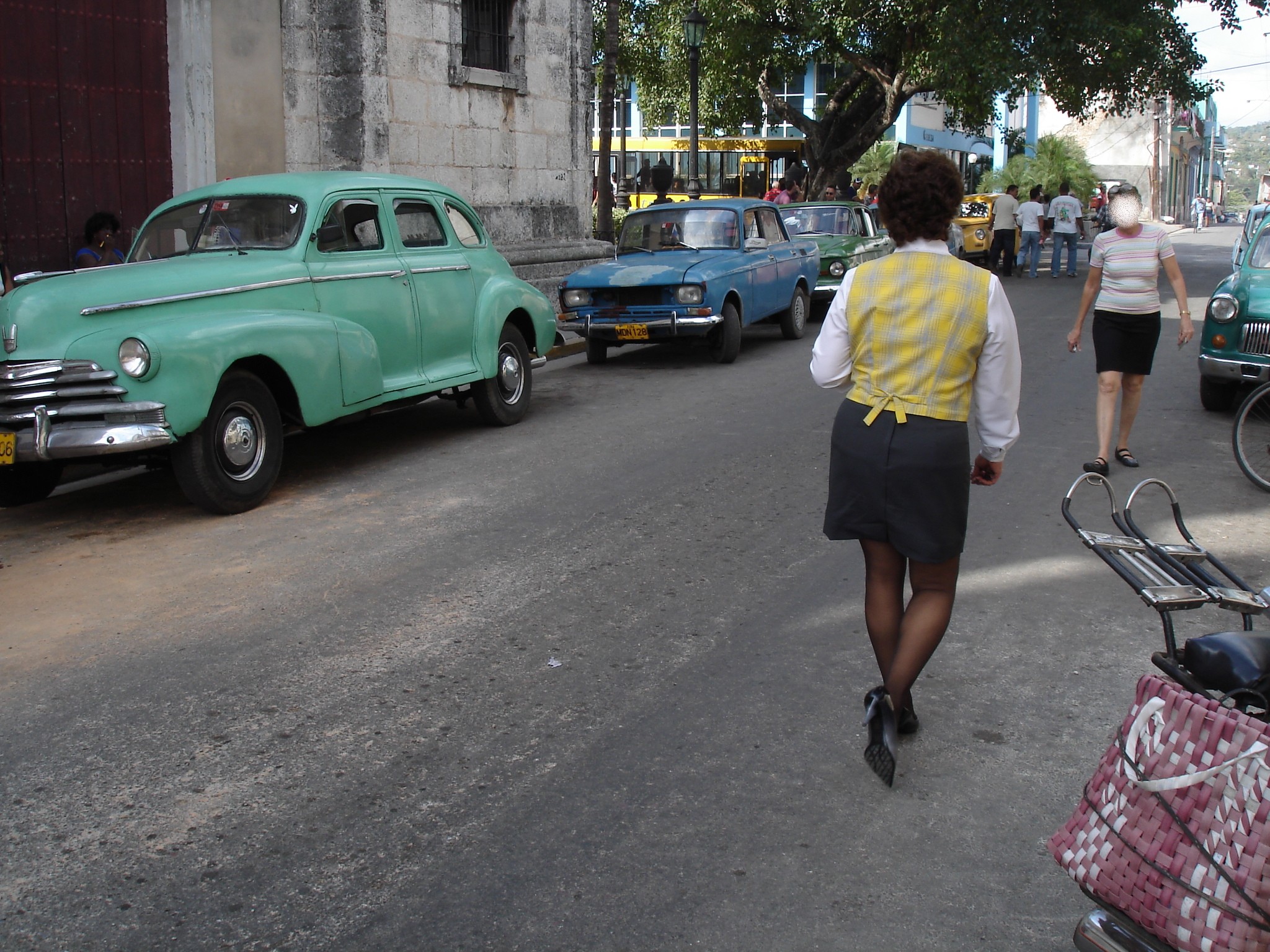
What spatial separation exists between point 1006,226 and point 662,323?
1483cm

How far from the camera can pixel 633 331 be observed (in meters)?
12.5

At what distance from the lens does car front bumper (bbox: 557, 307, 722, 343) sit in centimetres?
1236

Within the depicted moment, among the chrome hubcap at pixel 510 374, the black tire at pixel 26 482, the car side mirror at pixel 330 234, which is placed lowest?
the black tire at pixel 26 482

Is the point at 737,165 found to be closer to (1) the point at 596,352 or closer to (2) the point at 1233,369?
(1) the point at 596,352

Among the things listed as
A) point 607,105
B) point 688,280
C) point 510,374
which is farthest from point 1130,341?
point 607,105

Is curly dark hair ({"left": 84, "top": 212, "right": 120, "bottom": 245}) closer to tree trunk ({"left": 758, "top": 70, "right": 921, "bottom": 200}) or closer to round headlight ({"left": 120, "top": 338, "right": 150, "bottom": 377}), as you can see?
round headlight ({"left": 120, "top": 338, "right": 150, "bottom": 377})

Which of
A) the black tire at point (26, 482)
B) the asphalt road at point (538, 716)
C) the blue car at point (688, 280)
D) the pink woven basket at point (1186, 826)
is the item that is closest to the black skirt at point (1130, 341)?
the asphalt road at point (538, 716)

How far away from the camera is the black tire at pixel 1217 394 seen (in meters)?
9.86

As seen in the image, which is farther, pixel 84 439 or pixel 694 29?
pixel 694 29

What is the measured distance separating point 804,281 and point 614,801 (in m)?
12.5

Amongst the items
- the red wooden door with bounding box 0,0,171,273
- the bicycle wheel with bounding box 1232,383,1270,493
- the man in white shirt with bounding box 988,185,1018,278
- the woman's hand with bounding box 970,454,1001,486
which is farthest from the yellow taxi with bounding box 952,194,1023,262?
the woman's hand with bounding box 970,454,1001,486

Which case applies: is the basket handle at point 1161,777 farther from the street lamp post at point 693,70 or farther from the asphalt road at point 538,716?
the street lamp post at point 693,70

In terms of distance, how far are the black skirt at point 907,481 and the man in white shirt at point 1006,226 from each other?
22.5 m

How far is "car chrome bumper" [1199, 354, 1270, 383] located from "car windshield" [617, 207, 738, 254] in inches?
216
